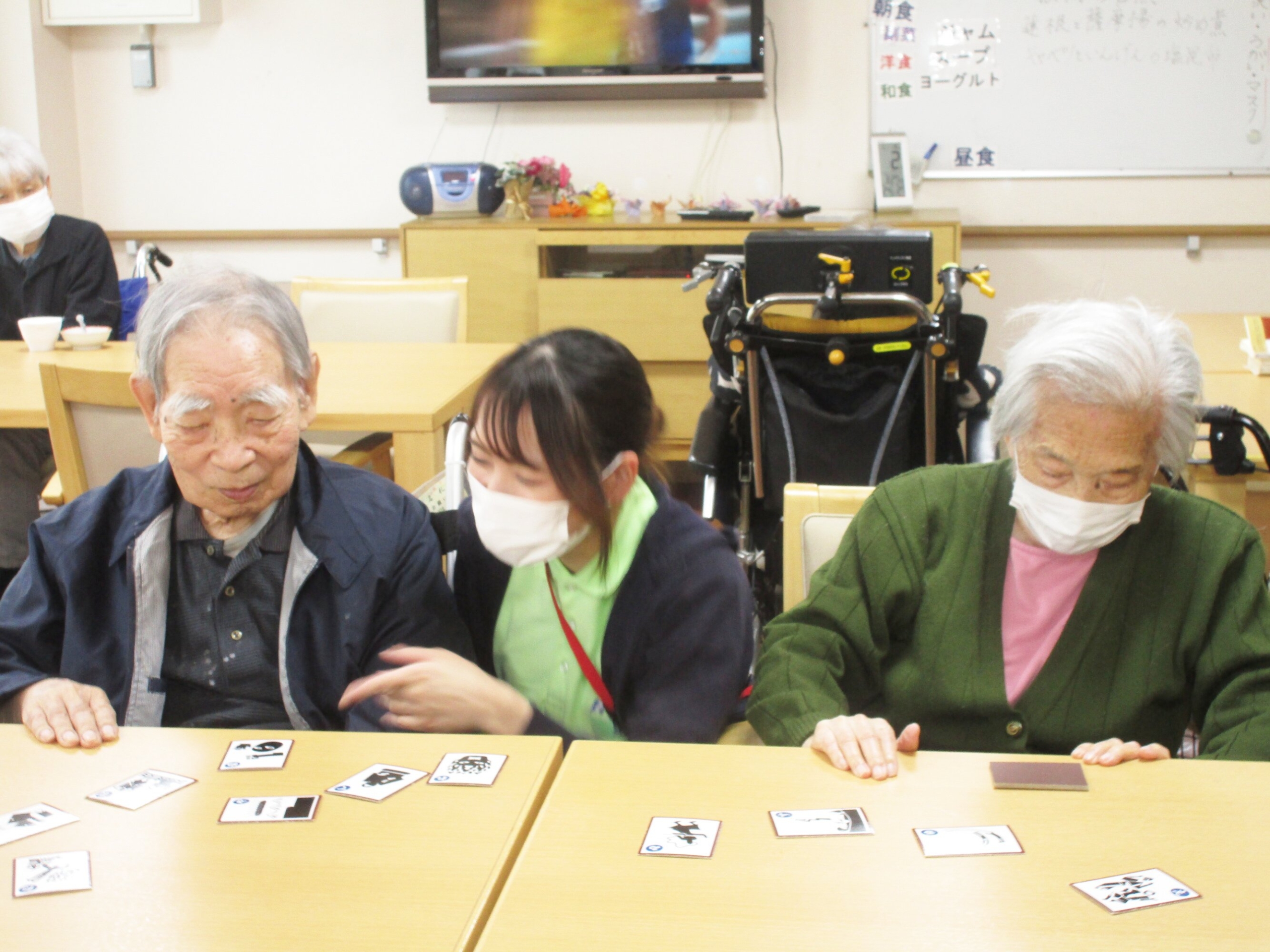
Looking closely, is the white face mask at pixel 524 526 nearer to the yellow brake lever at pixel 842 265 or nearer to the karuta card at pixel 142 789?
the karuta card at pixel 142 789

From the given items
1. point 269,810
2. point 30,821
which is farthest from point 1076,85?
point 30,821

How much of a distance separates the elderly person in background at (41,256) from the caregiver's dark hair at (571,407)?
238cm

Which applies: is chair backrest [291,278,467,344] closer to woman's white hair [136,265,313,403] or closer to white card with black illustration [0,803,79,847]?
woman's white hair [136,265,313,403]

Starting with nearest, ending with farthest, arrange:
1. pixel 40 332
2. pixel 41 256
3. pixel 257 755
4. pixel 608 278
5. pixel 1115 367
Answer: pixel 257 755 < pixel 1115 367 < pixel 40 332 < pixel 41 256 < pixel 608 278

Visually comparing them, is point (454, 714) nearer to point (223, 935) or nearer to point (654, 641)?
point (654, 641)

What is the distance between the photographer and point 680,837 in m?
1.00

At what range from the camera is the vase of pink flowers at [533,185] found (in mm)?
4703

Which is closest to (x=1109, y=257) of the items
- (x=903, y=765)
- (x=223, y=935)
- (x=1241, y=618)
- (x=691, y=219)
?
(x=691, y=219)

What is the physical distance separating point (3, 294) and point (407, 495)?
8.15 ft

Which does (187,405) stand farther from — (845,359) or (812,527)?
(845,359)

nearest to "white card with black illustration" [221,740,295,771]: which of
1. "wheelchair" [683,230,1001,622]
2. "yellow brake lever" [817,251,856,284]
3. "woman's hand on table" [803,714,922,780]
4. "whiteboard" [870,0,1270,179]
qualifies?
"woman's hand on table" [803,714,922,780]

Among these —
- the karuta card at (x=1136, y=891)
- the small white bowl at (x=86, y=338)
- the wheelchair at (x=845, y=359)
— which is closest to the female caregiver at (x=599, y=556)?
the karuta card at (x=1136, y=891)

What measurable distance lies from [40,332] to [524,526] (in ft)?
7.16

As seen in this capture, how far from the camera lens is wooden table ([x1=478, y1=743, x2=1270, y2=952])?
87cm
